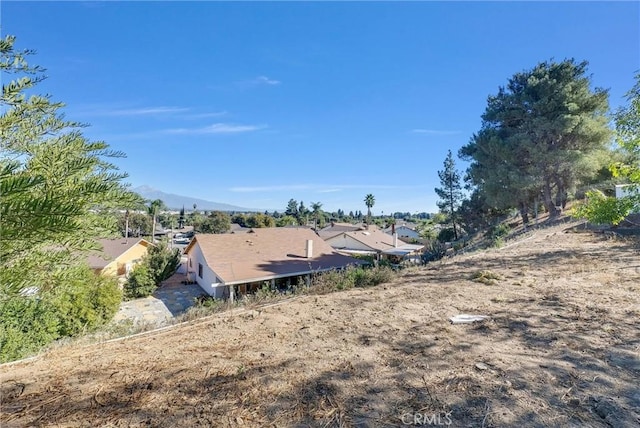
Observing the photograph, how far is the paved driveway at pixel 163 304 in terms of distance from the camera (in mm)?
14459

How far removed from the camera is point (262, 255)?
62.6 feet

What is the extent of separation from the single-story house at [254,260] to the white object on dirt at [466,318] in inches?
449

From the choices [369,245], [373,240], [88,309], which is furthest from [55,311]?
[373,240]

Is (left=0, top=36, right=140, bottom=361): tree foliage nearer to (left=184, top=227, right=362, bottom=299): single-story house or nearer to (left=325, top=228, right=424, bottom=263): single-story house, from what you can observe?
(left=184, top=227, right=362, bottom=299): single-story house

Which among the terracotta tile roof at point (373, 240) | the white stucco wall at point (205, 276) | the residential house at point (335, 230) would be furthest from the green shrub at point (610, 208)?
the residential house at point (335, 230)

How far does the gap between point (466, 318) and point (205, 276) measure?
704 inches

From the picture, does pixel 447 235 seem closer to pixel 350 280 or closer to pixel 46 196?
pixel 350 280

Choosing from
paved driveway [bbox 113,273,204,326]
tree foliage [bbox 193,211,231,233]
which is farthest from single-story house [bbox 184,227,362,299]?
tree foliage [bbox 193,211,231,233]

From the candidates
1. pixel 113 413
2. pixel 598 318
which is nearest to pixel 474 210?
pixel 598 318

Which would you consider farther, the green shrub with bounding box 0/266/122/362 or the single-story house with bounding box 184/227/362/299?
the single-story house with bounding box 184/227/362/299

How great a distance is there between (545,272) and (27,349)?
1137cm

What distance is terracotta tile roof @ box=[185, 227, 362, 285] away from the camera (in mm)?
16469

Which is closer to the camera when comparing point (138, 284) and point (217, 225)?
point (138, 284)

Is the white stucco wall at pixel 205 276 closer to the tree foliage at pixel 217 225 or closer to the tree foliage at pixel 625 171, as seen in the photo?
the tree foliage at pixel 625 171
